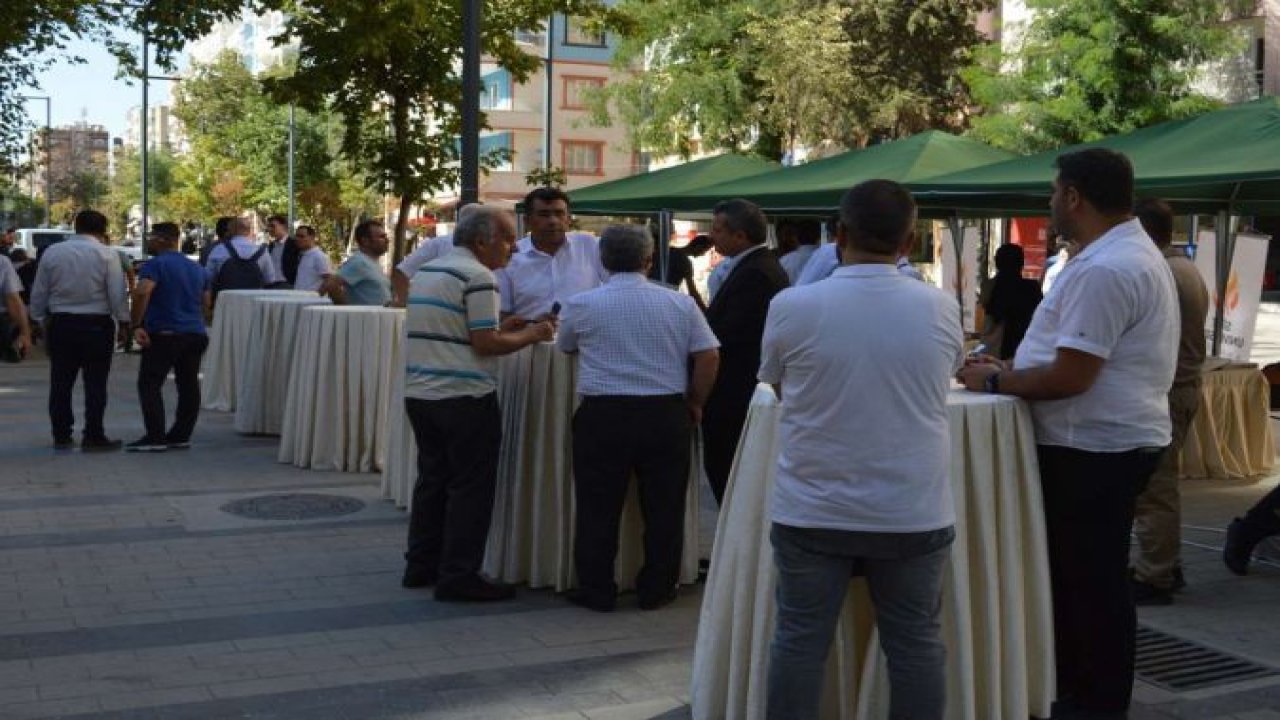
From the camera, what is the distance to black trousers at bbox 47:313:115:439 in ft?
37.1

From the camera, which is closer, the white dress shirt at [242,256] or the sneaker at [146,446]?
the sneaker at [146,446]

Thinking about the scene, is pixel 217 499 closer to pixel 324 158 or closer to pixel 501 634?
pixel 501 634

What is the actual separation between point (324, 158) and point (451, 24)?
7822 millimetres

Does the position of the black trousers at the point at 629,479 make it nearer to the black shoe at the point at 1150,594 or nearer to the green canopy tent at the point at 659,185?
the black shoe at the point at 1150,594

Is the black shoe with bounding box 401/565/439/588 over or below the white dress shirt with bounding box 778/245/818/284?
below

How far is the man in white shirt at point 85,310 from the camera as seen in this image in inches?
444

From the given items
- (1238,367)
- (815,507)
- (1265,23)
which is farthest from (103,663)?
(1265,23)

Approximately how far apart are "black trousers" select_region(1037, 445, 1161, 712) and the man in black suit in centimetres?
240

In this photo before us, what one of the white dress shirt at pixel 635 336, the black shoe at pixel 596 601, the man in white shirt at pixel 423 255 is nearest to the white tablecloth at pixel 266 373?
the man in white shirt at pixel 423 255

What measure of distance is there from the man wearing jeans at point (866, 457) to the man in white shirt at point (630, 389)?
2319 mm

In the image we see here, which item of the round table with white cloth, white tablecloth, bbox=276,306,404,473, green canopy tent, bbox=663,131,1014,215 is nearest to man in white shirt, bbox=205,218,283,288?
green canopy tent, bbox=663,131,1014,215

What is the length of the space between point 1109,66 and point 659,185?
1693 centimetres

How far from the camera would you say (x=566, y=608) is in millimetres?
6785

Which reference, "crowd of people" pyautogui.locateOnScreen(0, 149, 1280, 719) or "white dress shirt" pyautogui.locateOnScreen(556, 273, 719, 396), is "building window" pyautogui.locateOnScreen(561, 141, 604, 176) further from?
"white dress shirt" pyautogui.locateOnScreen(556, 273, 719, 396)
